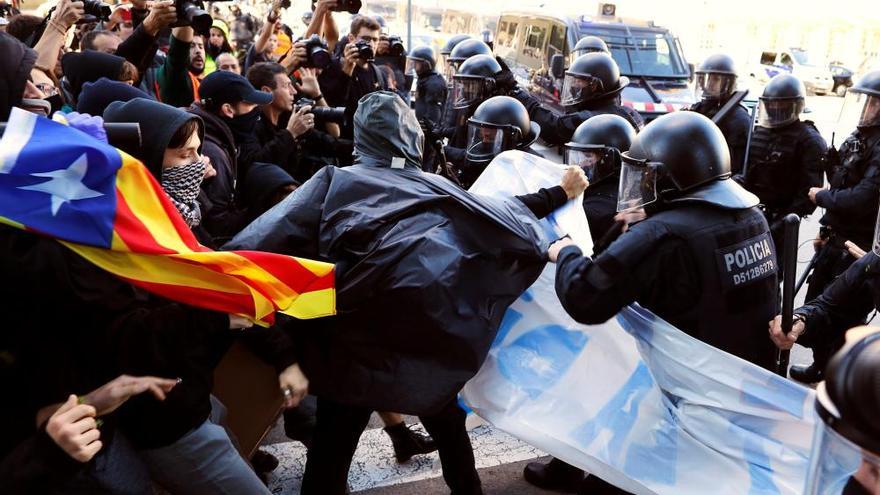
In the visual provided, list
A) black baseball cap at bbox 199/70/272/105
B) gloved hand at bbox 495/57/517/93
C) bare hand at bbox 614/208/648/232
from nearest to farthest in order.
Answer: bare hand at bbox 614/208/648/232 < black baseball cap at bbox 199/70/272/105 < gloved hand at bbox 495/57/517/93

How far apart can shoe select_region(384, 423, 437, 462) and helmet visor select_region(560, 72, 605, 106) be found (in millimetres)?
3339

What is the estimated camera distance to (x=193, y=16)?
13.6ft

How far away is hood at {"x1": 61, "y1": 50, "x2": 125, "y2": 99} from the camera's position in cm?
422

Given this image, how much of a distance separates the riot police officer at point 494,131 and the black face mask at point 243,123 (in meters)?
1.27

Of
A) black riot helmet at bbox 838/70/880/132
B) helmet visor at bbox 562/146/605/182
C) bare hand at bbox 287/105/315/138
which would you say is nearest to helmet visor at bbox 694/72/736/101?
black riot helmet at bbox 838/70/880/132

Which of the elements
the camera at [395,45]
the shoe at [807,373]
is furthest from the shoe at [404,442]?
the camera at [395,45]

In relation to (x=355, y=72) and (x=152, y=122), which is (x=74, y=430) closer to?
(x=152, y=122)

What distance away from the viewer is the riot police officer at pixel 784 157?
18.4ft

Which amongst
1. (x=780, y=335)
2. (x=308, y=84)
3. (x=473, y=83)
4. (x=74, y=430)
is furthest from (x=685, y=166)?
(x=473, y=83)

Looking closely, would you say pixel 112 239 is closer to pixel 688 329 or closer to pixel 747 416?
pixel 688 329

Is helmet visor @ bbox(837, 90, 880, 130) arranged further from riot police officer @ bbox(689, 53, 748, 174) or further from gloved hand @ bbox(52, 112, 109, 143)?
gloved hand @ bbox(52, 112, 109, 143)

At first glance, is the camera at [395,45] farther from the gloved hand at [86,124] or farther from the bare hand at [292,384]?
the gloved hand at [86,124]

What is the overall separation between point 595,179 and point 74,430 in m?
2.76

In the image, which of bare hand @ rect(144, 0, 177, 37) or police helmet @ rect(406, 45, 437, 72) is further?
police helmet @ rect(406, 45, 437, 72)
